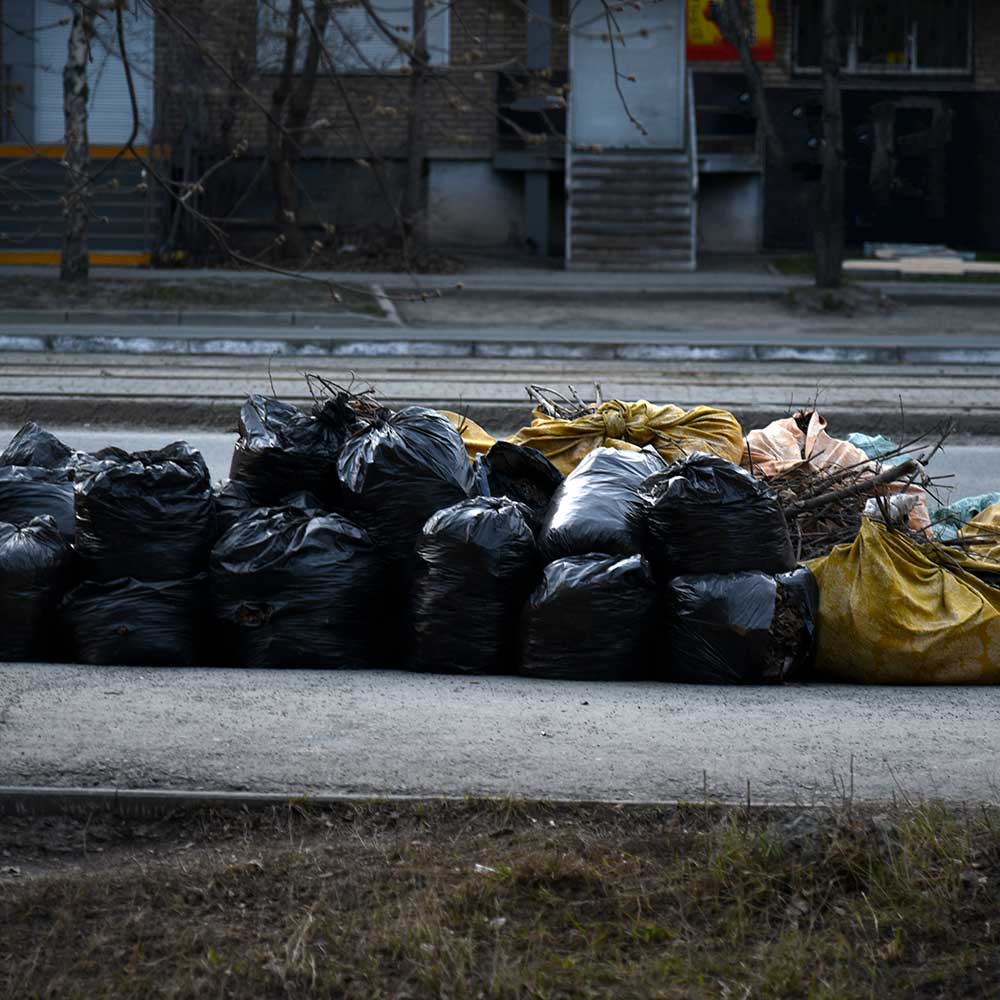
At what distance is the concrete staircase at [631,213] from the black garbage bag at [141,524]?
17.9m

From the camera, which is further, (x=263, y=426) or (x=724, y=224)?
(x=724, y=224)

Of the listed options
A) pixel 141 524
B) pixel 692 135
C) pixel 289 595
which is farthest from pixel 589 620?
pixel 692 135

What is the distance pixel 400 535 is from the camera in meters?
5.14

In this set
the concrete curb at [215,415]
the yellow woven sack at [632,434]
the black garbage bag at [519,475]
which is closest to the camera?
the black garbage bag at [519,475]

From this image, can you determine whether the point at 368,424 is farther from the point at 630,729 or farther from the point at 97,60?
the point at 97,60

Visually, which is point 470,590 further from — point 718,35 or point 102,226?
point 718,35

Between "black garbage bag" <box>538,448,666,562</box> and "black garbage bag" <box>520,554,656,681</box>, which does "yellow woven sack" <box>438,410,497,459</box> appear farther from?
"black garbage bag" <box>520,554,656,681</box>

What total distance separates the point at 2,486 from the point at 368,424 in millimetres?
1373

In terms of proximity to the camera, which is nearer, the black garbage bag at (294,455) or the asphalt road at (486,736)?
the asphalt road at (486,736)

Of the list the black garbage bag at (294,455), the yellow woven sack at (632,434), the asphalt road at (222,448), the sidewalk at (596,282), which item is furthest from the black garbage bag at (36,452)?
the sidewalk at (596,282)

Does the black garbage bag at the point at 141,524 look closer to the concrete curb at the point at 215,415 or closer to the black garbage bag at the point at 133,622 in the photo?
the black garbage bag at the point at 133,622

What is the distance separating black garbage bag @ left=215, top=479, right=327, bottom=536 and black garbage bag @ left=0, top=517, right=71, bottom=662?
21.7 inches

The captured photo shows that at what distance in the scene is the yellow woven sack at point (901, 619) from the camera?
4758 millimetres

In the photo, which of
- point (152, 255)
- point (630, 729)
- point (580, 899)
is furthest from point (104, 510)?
point (152, 255)
